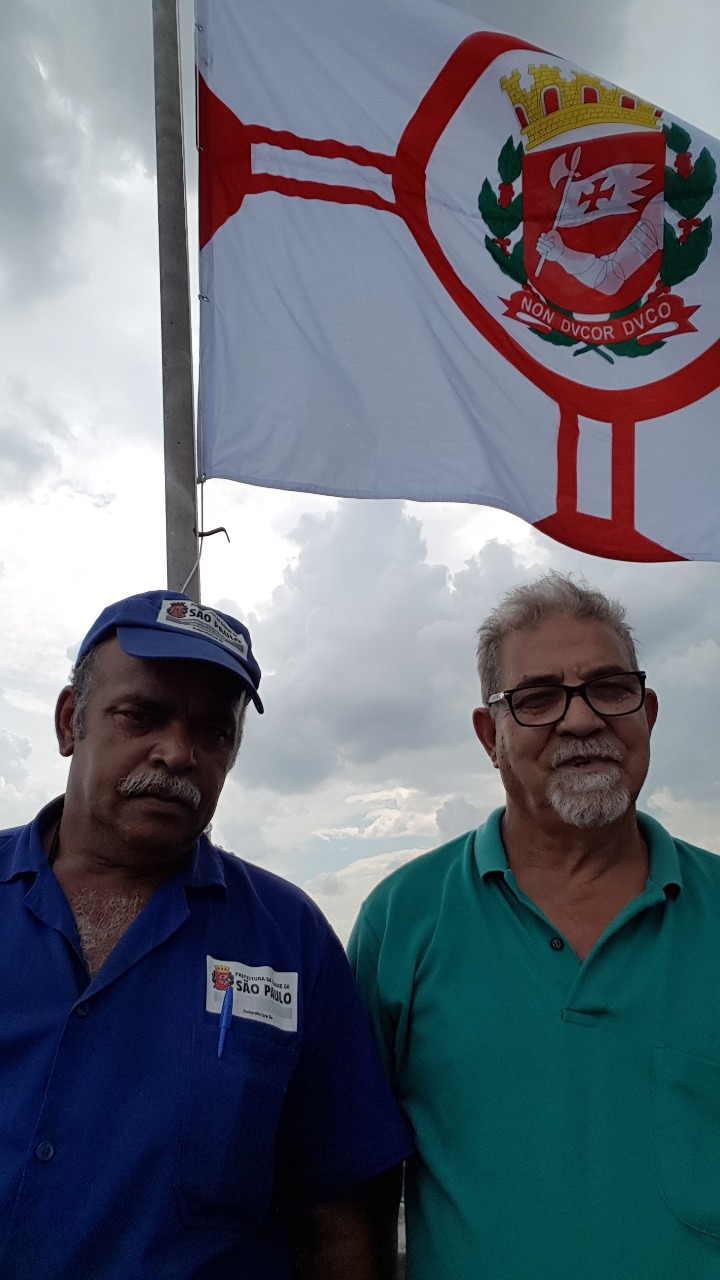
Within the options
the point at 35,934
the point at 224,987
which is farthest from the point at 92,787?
the point at 224,987

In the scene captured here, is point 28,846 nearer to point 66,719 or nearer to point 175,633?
point 66,719

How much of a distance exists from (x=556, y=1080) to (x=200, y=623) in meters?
1.52

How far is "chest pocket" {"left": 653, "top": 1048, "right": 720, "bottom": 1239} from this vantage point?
7.21 ft

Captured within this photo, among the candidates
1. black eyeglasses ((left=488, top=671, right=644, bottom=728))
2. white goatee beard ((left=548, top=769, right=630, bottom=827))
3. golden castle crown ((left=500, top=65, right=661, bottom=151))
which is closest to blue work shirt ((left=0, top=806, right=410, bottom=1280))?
white goatee beard ((left=548, top=769, right=630, bottom=827))

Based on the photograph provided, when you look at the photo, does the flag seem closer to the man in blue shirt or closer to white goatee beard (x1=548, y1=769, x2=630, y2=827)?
the man in blue shirt

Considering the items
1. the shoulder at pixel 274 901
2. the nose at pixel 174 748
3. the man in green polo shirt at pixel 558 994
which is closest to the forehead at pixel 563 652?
the man in green polo shirt at pixel 558 994

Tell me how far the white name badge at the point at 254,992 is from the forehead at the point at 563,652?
3.69 feet

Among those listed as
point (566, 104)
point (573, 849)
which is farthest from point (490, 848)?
point (566, 104)

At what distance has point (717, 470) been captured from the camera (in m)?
4.59

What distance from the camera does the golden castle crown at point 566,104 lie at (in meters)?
5.00

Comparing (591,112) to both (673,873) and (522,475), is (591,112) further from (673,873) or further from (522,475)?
(673,873)

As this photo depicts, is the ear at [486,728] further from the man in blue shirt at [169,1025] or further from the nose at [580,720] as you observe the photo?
the man in blue shirt at [169,1025]

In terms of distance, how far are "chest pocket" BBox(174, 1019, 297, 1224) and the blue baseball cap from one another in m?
0.94

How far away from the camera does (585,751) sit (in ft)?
9.10
